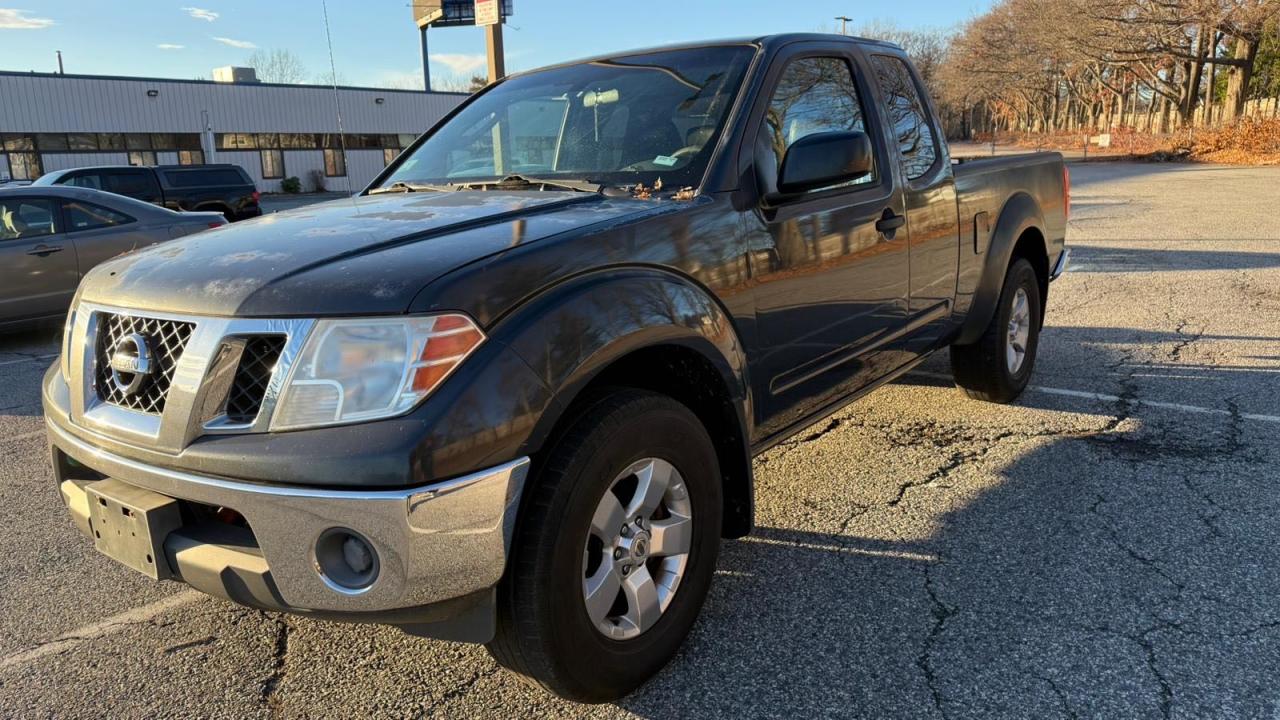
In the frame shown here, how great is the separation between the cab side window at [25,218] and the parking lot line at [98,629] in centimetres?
654

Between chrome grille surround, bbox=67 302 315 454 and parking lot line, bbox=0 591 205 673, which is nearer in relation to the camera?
chrome grille surround, bbox=67 302 315 454

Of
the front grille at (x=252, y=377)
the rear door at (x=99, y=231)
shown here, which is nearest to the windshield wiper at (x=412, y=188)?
the front grille at (x=252, y=377)

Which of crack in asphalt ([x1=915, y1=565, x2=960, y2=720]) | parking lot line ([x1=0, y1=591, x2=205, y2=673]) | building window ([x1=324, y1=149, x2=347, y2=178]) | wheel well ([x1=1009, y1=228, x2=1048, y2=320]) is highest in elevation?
building window ([x1=324, y1=149, x2=347, y2=178])

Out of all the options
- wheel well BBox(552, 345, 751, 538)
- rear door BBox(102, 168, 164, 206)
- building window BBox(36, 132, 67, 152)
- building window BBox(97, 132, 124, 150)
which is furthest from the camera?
building window BBox(97, 132, 124, 150)

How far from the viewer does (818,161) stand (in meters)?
3.01

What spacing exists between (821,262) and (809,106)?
0.74m

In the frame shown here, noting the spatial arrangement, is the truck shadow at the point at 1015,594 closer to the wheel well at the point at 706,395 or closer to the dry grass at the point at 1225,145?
the wheel well at the point at 706,395

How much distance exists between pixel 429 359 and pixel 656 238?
0.87 m

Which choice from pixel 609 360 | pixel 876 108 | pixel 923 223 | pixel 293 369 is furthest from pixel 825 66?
pixel 293 369

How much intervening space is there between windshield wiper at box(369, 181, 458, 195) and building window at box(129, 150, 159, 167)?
3727cm

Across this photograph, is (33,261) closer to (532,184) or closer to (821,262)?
(532,184)

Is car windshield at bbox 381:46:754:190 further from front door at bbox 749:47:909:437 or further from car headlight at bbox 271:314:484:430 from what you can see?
car headlight at bbox 271:314:484:430

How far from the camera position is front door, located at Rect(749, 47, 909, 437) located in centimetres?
309

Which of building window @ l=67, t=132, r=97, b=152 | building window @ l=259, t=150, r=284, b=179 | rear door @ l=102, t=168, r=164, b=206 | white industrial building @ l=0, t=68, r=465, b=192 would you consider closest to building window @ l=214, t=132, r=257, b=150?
white industrial building @ l=0, t=68, r=465, b=192
